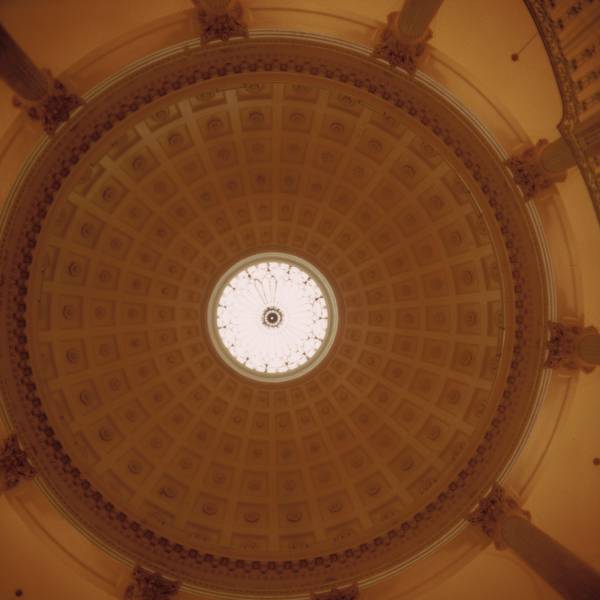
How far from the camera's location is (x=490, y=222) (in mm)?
18922

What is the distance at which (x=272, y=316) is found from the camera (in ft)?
82.8

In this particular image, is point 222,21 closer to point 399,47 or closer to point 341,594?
point 399,47

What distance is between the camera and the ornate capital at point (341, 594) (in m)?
19.7

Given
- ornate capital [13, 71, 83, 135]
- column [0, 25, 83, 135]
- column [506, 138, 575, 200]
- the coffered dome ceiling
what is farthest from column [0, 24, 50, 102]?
column [506, 138, 575, 200]

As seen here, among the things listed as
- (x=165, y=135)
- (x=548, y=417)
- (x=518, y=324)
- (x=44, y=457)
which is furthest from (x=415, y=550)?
(x=165, y=135)

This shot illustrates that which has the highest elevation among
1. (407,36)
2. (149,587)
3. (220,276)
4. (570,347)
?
(220,276)

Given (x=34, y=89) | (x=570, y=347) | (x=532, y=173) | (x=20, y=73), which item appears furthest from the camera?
(x=570, y=347)

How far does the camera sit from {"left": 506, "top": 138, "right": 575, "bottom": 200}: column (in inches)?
602

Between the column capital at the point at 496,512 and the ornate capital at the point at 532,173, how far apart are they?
9.58 metres

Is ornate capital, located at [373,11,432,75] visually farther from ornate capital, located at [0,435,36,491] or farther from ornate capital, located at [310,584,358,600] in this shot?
ornate capital, located at [310,584,358,600]

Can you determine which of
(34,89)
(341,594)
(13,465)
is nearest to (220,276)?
(13,465)

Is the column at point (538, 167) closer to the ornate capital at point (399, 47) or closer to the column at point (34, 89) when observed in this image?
the ornate capital at point (399, 47)

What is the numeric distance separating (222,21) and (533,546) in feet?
55.1

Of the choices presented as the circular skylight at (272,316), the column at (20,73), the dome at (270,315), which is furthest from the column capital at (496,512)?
the column at (20,73)
